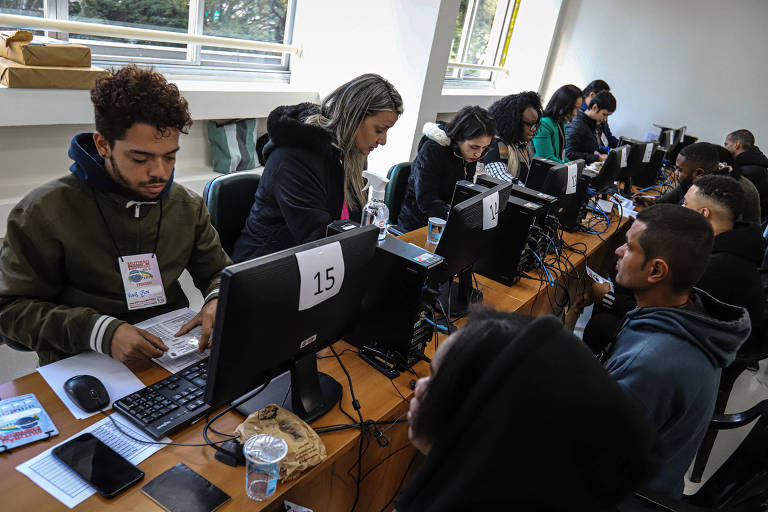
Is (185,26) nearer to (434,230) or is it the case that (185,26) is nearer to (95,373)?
(434,230)

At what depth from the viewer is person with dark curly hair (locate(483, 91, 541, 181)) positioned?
145 inches

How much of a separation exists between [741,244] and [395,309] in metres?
1.67

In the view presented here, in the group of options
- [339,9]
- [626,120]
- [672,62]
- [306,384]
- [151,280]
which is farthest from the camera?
[626,120]

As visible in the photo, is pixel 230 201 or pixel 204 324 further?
pixel 230 201

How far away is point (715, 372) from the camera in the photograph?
1337 millimetres

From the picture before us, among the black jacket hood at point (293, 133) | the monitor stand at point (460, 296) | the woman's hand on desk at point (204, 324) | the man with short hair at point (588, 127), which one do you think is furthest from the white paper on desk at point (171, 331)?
the man with short hair at point (588, 127)

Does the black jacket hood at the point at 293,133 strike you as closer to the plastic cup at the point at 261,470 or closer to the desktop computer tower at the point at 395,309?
the desktop computer tower at the point at 395,309

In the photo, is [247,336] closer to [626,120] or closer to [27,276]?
[27,276]

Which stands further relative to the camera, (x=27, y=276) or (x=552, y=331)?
(x=27, y=276)

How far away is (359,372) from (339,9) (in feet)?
10.9

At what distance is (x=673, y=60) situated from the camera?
6.31m

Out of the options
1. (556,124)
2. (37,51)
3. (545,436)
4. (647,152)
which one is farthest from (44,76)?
(647,152)

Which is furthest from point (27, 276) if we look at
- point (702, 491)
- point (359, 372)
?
point (702, 491)

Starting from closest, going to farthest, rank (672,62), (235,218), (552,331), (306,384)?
(552,331) → (306,384) → (235,218) → (672,62)
